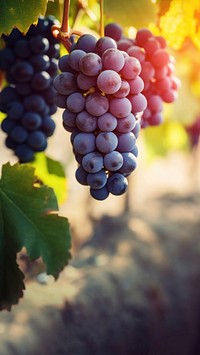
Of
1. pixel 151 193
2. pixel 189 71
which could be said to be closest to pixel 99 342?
pixel 189 71

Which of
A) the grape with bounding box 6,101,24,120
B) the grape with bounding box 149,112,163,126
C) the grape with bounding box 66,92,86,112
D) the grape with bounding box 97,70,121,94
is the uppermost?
the grape with bounding box 149,112,163,126

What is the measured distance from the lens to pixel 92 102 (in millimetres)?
907

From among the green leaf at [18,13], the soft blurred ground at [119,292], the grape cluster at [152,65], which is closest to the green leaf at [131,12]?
the grape cluster at [152,65]

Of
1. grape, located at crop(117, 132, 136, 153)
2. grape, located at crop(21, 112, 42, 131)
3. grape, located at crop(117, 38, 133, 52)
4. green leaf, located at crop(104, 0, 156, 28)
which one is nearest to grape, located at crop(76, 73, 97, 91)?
grape, located at crop(117, 132, 136, 153)

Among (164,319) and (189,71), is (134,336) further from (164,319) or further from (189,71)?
(189,71)

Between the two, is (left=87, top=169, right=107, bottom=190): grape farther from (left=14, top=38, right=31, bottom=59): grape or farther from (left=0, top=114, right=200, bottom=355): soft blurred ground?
(left=0, top=114, right=200, bottom=355): soft blurred ground

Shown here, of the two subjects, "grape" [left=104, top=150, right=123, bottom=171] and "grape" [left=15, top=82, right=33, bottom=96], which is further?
"grape" [left=15, top=82, right=33, bottom=96]

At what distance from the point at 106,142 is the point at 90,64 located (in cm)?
13

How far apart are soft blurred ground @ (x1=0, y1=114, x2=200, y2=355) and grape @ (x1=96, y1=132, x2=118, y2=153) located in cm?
80

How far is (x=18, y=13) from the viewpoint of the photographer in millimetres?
988

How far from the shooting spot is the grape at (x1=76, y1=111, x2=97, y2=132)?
→ 91 centimetres

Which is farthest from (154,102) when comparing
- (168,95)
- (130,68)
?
(130,68)

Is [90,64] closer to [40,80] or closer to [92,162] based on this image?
[92,162]

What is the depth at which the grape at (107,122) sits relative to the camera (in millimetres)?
912
